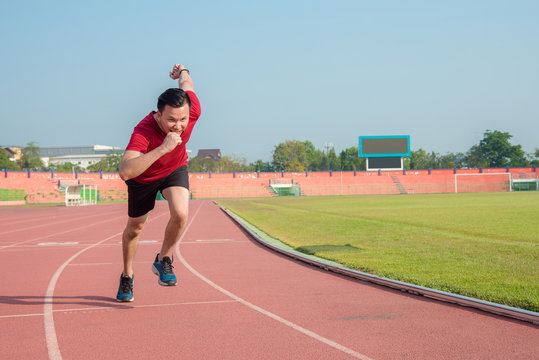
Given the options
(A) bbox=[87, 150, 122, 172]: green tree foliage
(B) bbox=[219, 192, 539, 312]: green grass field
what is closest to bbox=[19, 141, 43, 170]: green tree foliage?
(A) bbox=[87, 150, 122, 172]: green tree foliage

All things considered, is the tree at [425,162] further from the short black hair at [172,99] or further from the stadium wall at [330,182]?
the short black hair at [172,99]

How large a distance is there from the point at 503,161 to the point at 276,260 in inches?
4609

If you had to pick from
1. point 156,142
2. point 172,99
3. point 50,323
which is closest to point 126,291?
point 50,323

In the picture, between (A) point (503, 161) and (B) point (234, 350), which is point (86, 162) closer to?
(A) point (503, 161)

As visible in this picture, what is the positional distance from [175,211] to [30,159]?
120 metres

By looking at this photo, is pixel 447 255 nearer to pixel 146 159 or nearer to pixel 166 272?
pixel 166 272

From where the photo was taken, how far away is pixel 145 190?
17.8 ft

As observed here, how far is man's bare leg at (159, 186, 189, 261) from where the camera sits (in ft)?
17.9

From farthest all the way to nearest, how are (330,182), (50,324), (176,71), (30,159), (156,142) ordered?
(30,159), (330,182), (176,71), (156,142), (50,324)

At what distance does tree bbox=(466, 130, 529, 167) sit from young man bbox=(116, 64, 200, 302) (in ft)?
389

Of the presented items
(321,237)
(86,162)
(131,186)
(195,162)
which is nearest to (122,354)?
(131,186)

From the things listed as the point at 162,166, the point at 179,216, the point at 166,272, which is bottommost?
the point at 166,272

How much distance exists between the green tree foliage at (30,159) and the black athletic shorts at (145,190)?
118858 millimetres

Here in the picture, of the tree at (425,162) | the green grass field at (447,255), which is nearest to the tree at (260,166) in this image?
the tree at (425,162)
